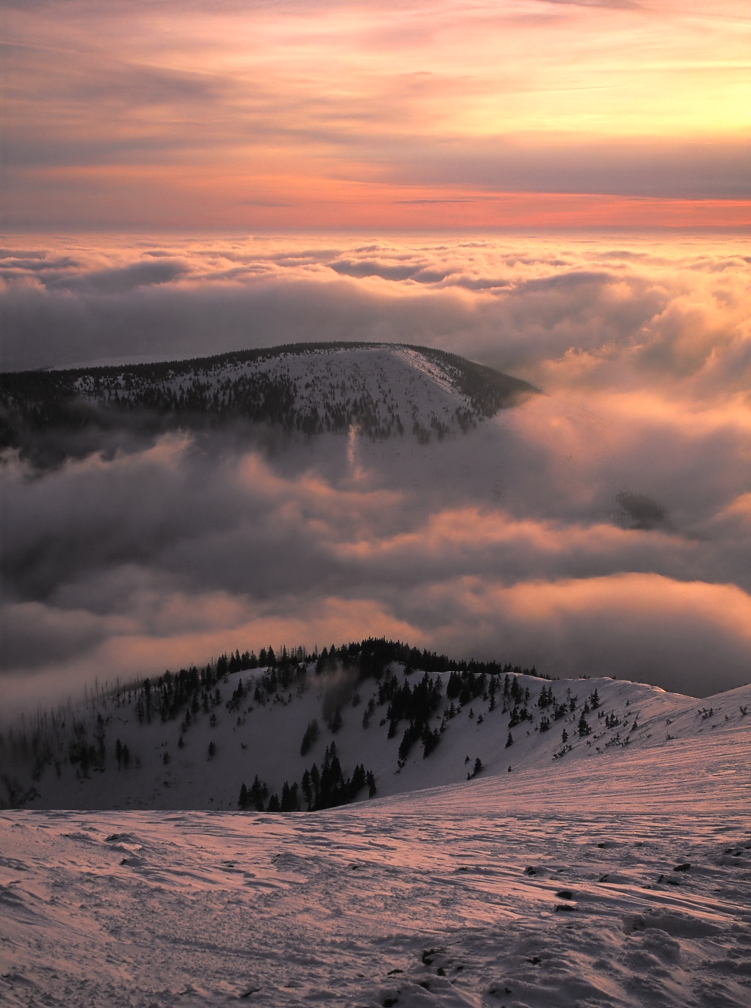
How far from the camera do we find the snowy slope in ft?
221

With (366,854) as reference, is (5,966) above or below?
above

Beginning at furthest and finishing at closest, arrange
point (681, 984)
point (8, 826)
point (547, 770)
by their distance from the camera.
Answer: point (547, 770) < point (8, 826) < point (681, 984)

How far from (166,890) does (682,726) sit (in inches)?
1504

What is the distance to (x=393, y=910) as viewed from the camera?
1574 centimetres

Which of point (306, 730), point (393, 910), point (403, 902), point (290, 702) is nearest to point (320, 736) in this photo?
point (306, 730)

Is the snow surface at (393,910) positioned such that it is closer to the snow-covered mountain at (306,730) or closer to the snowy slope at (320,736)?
the snowy slope at (320,736)

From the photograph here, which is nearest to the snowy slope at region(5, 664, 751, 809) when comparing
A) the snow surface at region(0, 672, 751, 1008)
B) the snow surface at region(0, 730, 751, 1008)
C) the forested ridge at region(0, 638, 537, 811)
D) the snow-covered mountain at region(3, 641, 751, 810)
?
the snow-covered mountain at region(3, 641, 751, 810)

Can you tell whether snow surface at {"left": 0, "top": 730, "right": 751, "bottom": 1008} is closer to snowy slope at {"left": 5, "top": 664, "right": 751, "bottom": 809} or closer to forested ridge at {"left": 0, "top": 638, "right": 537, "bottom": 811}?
snowy slope at {"left": 5, "top": 664, "right": 751, "bottom": 809}

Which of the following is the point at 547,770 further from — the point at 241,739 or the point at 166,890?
the point at 241,739

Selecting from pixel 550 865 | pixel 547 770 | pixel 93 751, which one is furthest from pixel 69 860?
pixel 93 751

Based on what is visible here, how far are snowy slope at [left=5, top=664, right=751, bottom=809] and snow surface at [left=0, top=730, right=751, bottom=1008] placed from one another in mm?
29059

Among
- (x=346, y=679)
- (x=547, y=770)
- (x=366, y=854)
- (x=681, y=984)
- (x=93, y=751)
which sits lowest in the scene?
(x=93, y=751)

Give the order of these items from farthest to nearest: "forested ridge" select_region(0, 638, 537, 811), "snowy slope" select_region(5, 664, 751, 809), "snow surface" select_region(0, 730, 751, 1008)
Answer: "forested ridge" select_region(0, 638, 537, 811)
"snowy slope" select_region(5, 664, 751, 809)
"snow surface" select_region(0, 730, 751, 1008)

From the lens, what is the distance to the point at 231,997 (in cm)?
1187
